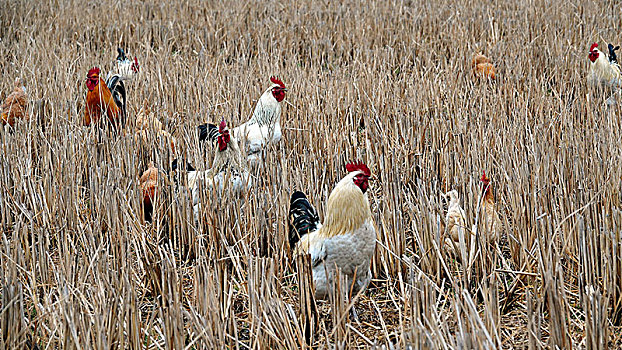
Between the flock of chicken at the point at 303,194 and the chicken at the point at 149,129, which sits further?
the chicken at the point at 149,129

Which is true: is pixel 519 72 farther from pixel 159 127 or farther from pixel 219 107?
pixel 159 127

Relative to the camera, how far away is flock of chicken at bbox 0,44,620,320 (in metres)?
2.42

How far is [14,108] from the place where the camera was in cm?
468

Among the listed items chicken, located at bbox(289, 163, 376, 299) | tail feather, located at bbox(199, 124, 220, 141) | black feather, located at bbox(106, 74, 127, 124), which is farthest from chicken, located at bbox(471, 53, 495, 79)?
chicken, located at bbox(289, 163, 376, 299)

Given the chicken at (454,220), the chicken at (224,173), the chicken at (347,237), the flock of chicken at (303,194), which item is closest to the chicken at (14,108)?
the flock of chicken at (303,194)

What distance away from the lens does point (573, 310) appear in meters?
2.33

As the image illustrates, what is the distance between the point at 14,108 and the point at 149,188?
1.96 m

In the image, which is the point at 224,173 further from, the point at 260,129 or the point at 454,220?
the point at 454,220

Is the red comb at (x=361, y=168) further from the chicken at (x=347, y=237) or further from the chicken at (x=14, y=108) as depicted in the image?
the chicken at (x=14, y=108)

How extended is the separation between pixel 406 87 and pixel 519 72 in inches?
40.8

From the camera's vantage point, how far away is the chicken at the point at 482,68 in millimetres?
5602

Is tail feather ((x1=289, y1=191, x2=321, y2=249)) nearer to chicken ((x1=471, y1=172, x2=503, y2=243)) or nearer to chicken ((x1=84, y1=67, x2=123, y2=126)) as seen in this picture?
chicken ((x1=471, y1=172, x2=503, y2=243))

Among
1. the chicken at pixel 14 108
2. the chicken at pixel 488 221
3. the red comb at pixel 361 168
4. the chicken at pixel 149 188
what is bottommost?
the chicken at pixel 488 221

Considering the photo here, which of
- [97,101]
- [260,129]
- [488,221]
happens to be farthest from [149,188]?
[488,221]
